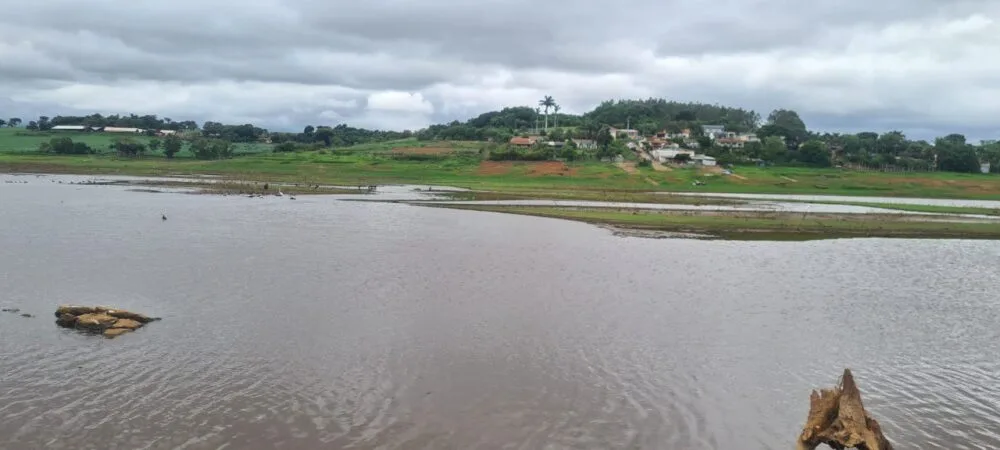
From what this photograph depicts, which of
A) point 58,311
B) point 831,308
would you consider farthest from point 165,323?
point 831,308

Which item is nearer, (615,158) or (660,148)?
(615,158)

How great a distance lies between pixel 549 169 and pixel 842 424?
94286 mm

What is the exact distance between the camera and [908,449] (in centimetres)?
1411

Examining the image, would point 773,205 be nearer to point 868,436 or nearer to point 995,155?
point 868,436

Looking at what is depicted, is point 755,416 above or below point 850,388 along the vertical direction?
below

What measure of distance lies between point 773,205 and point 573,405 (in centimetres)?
Result: 6108

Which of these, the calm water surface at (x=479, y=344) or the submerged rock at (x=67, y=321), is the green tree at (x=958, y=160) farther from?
the submerged rock at (x=67, y=321)

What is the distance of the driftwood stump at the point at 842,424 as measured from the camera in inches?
520

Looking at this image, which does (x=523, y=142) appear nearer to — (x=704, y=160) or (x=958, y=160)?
(x=704, y=160)

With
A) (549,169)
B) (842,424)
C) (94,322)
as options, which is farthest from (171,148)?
(842,424)

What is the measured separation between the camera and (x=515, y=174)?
10612 centimetres

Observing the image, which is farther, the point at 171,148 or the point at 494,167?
the point at 171,148

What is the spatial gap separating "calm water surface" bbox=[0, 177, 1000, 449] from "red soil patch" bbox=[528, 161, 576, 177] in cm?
6453

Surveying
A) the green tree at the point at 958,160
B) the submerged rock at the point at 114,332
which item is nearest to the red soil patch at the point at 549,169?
the green tree at the point at 958,160
